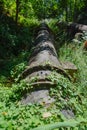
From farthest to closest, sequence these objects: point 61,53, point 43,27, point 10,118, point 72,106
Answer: point 43,27 < point 61,53 < point 72,106 < point 10,118

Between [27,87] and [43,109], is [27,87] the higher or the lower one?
the lower one

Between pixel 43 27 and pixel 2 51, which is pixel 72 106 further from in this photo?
pixel 43 27

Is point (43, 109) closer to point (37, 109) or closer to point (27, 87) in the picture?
point (37, 109)

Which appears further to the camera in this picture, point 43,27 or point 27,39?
point 43,27

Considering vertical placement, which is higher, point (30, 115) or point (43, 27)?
point (30, 115)

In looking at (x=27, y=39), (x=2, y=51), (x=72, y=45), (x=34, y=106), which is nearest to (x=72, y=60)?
(x=72, y=45)

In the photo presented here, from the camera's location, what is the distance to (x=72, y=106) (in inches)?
167

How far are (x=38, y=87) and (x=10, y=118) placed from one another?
2.75ft

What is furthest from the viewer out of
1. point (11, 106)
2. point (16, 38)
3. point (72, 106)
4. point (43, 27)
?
point (43, 27)

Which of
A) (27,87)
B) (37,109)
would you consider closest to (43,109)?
(37,109)

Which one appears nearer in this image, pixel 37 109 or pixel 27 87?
pixel 37 109

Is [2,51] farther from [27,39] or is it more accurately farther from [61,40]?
[61,40]

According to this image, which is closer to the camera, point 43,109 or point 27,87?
point 43,109

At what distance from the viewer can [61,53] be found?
30.9 feet
